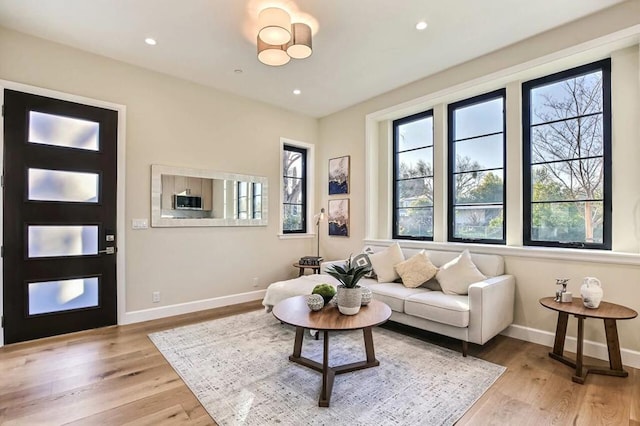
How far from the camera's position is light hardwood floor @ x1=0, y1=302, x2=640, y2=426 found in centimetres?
199

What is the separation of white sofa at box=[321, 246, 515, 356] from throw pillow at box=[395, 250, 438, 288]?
0.09 meters

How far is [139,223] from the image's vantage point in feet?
12.6

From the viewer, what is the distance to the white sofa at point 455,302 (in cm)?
282

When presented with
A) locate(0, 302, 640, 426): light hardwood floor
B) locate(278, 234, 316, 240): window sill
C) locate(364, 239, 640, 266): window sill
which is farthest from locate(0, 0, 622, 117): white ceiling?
locate(0, 302, 640, 426): light hardwood floor

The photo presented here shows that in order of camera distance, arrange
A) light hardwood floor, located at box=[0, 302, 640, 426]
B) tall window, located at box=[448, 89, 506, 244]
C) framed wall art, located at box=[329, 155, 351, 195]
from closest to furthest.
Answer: light hardwood floor, located at box=[0, 302, 640, 426] → tall window, located at box=[448, 89, 506, 244] → framed wall art, located at box=[329, 155, 351, 195]

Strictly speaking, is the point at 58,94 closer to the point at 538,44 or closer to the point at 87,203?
the point at 87,203

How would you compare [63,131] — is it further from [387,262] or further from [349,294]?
[387,262]

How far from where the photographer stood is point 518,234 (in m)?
3.43

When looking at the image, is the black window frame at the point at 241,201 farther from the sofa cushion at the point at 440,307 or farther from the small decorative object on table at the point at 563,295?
the small decorative object on table at the point at 563,295

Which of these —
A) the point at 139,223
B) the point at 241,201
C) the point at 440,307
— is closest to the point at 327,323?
the point at 440,307

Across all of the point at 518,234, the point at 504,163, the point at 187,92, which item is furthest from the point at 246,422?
the point at 187,92

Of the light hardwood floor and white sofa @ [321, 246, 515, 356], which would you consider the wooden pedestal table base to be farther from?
white sofa @ [321, 246, 515, 356]

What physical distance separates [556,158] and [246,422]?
12.1 feet

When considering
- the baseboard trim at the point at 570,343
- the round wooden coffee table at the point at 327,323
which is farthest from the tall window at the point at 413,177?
the round wooden coffee table at the point at 327,323
